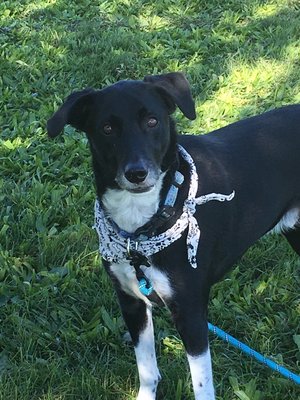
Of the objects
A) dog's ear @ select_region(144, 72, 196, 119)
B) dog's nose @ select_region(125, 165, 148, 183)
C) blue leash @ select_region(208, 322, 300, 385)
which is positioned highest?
dog's ear @ select_region(144, 72, 196, 119)

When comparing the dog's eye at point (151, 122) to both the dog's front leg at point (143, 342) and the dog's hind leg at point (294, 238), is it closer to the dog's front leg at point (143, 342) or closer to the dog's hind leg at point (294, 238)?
the dog's front leg at point (143, 342)

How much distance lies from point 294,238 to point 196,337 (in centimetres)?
111

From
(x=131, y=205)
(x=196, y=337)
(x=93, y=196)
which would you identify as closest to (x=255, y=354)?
(x=196, y=337)

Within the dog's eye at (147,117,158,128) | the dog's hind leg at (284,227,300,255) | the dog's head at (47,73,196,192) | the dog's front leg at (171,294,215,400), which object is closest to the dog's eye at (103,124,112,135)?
the dog's head at (47,73,196,192)

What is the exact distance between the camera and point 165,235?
2.54 m

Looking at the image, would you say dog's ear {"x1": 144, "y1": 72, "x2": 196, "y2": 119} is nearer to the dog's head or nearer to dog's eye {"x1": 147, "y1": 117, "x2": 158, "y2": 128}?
the dog's head

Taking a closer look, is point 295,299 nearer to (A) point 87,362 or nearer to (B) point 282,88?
(A) point 87,362

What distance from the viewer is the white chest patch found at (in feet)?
8.39

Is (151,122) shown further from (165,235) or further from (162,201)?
(165,235)

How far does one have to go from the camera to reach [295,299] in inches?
137

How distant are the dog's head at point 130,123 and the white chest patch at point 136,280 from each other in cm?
35

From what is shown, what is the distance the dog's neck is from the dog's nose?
0.60ft

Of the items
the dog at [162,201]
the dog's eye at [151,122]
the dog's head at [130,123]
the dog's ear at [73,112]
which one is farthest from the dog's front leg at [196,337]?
the dog's ear at [73,112]

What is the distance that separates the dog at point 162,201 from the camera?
97.3 inches
